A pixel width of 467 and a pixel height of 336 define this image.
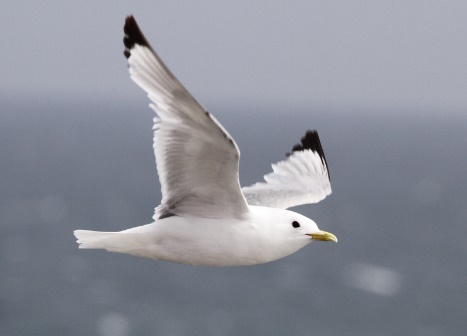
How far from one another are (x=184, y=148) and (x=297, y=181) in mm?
4534

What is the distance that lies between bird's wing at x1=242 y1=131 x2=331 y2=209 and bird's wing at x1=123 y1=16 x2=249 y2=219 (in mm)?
2422

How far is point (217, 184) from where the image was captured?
9.73 metres

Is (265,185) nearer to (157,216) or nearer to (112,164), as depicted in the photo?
(157,216)

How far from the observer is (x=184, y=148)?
9.38m

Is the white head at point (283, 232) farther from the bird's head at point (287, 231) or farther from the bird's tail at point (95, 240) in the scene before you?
the bird's tail at point (95, 240)

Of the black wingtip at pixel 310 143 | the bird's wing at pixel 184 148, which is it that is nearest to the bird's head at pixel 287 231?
the bird's wing at pixel 184 148

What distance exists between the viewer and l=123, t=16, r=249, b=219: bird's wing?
846 centimetres

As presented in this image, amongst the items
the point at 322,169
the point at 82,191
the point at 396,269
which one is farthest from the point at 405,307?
the point at 322,169

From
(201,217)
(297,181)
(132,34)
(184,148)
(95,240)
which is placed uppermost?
(132,34)

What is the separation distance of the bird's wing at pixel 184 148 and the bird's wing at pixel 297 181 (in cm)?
242

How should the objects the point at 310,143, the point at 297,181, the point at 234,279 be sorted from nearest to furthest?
the point at 297,181
the point at 310,143
the point at 234,279

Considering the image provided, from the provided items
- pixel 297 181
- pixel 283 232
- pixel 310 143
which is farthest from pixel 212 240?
pixel 310 143

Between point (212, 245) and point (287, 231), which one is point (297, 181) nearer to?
point (287, 231)

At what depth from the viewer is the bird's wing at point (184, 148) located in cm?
846
